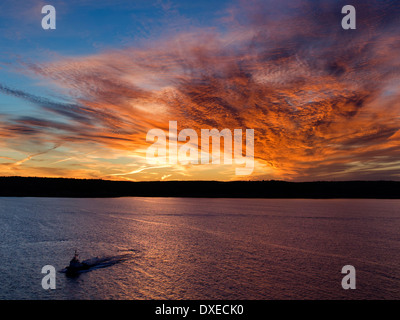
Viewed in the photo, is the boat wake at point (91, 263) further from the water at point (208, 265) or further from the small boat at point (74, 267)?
the water at point (208, 265)

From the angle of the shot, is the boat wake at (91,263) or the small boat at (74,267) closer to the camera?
the small boat at (74,267)

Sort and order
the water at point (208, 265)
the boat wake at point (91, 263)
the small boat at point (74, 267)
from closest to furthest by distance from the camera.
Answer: the water at point (208, 265)
the small boat at point (74, 267)
the boat wake at point (91, 263)

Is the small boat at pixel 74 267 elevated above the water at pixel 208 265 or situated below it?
above

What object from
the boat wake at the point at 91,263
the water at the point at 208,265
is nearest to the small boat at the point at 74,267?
the boat wake at the point at 91,263

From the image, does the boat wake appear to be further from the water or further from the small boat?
the water

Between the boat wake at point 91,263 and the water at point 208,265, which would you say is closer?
the water at point 208,265

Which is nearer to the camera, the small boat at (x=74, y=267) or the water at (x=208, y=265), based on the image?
the water at (x=208, y=265)

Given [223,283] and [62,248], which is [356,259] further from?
[62,248]

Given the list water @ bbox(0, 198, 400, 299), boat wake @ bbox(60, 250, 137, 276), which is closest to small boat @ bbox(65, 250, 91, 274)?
boat wake @ bbox(60, 250, 137, 276)

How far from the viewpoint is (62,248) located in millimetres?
48094

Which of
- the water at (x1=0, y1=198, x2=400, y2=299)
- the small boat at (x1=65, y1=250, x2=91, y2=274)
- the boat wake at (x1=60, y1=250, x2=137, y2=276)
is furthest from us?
the boat wake at (x1=60, y1=250, x2=137, y2=276)

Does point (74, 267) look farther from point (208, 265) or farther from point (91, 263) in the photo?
point (208, 265)

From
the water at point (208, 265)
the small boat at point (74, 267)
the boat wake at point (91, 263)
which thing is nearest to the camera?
the water at point (208, 265)
